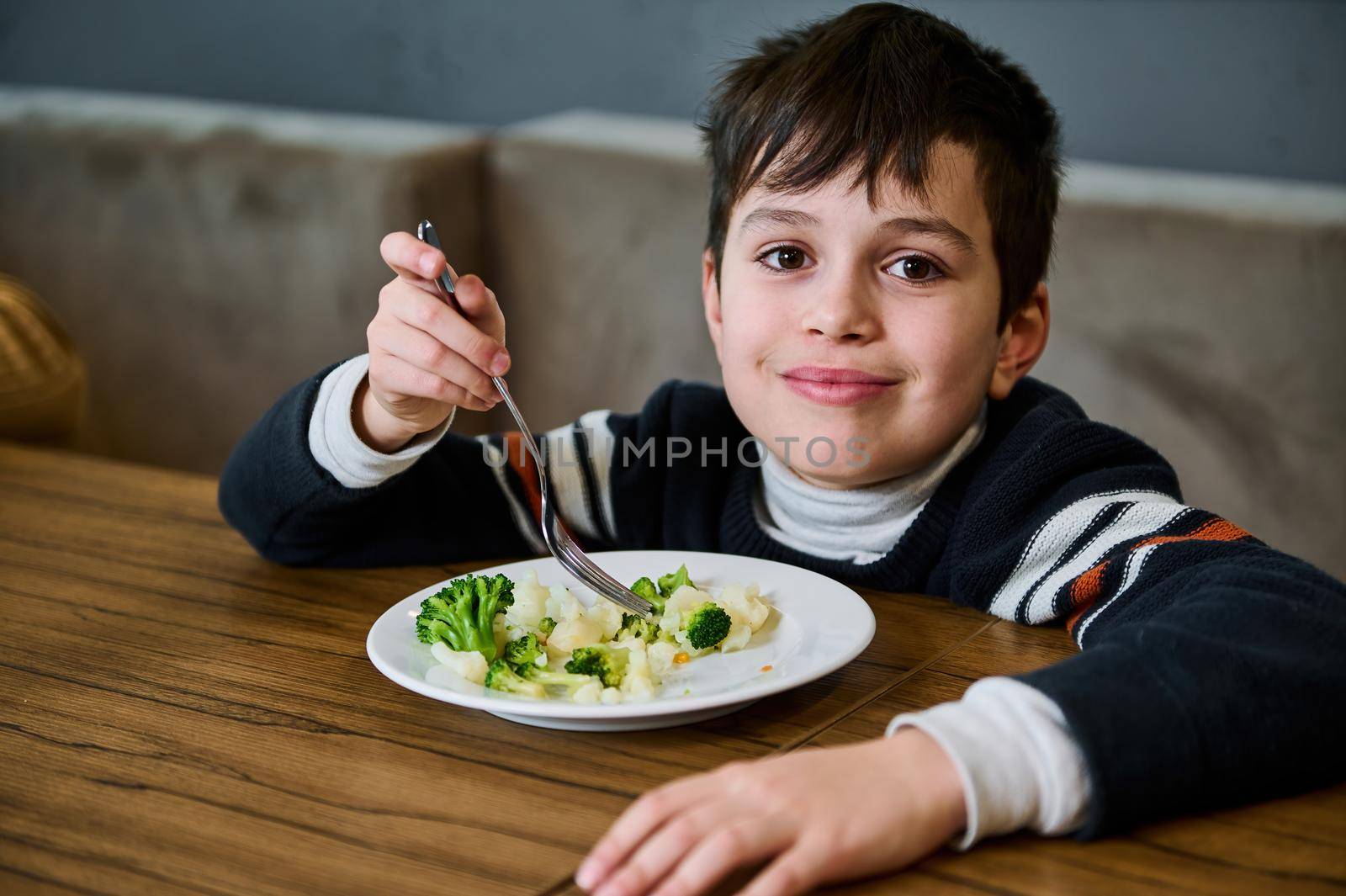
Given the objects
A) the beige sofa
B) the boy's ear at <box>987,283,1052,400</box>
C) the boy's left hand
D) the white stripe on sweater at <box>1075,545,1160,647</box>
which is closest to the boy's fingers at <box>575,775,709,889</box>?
the boy's left hand

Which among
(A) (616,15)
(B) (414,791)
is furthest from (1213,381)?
(B) (414,791)

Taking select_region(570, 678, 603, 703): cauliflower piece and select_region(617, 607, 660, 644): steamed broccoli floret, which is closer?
select_region(570, 678, 603, 703): cauliflower piece

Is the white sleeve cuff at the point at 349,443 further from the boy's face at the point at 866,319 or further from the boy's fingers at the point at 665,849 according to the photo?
the boy's fingers at the point at 665,849

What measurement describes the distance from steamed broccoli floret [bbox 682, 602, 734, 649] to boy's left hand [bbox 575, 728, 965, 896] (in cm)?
18

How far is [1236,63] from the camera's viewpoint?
1.87 meters

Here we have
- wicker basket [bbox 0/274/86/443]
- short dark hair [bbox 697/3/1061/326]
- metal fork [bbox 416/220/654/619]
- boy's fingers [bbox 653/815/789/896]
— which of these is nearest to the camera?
boy's fingers [bbox 653/815/789/896]

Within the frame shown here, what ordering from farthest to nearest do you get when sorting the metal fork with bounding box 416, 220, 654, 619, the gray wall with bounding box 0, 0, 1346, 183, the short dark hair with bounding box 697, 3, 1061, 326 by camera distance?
1. the gray wall with bounding box 0, 0, 1346, 183
2. the short dark hair with bounding box 697, 3, 1061, 326
3. the metal fork with bounding box 416, 220, 654, 619

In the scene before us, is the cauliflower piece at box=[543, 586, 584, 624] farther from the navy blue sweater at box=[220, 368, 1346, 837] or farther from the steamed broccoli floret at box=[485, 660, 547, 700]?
the navy blue sweater at box=[220, 368, 1346, 837]

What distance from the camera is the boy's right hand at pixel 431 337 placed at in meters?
0.93

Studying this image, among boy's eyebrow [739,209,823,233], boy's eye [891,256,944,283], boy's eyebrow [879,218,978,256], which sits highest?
boy's eyebrow [879,218,978,256]

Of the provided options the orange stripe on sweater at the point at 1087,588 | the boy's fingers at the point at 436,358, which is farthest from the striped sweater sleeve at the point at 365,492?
the orange stripe on sweater at the point at 1087,588

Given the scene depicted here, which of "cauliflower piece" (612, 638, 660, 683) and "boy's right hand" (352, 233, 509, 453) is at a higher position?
"boy's right hand" (352, 233, 509, 453)

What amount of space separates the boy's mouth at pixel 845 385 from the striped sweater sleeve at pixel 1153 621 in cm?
12

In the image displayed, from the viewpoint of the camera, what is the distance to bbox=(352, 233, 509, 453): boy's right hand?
0.93m
